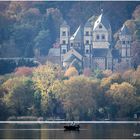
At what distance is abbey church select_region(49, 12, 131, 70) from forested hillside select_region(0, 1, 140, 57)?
1.58 m

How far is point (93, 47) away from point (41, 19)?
780 cm

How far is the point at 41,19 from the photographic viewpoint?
146500 millimetres

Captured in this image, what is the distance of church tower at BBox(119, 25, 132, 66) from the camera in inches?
5472

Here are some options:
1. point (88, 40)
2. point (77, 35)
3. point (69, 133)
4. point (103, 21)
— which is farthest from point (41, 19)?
point (69, 133)

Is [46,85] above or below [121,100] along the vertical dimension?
above

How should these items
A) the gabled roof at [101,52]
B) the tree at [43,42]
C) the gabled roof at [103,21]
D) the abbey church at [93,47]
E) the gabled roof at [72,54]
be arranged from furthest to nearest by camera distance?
the tree at [43,42] → the gabled roof at [103,21] → the gabled roof at [72,54] → the gabled roof at [101,52] → the abbey church at [93,47]

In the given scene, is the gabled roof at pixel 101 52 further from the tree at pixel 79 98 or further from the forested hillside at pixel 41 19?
the tree at pixel 79 98

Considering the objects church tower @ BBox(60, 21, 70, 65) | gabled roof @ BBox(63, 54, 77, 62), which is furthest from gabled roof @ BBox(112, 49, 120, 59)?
church tower @ BBox(60, 21, 70, 65)

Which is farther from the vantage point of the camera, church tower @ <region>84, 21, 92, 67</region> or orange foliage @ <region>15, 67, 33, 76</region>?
church tower @ <region>84, 21, 92, 67</region>

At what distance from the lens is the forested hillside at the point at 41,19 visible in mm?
142125

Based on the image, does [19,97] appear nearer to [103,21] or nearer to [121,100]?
[121,100]

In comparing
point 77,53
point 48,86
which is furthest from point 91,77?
point 77,53

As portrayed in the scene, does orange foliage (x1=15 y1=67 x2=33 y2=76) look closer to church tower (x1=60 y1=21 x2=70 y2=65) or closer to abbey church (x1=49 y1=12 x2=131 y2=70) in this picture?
abbey church (x1=49 y1=12 x2=131 y2=70)

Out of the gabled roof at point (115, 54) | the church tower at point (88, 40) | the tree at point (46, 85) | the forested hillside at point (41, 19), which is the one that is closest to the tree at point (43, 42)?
the forested hillside at point (41, 19)
